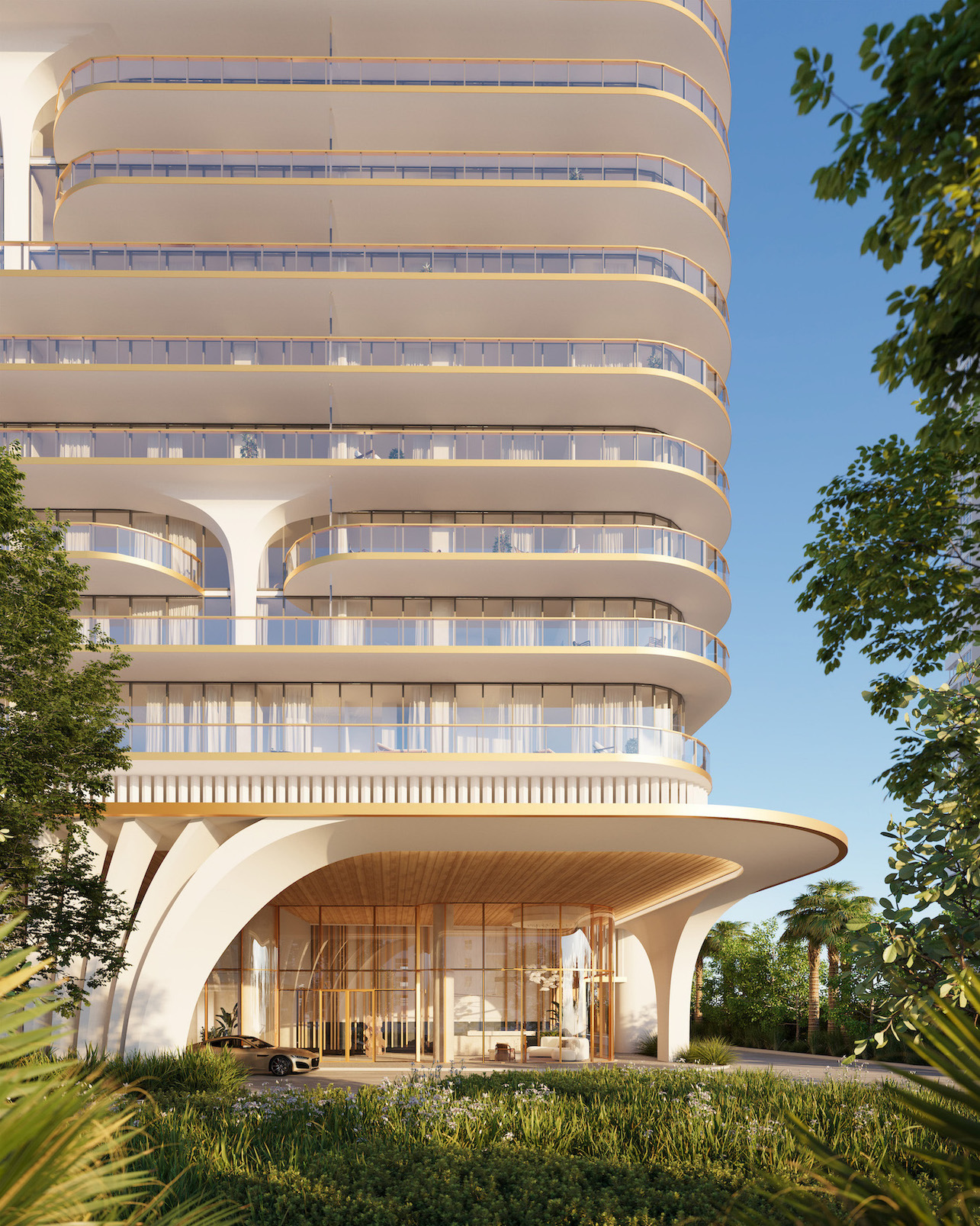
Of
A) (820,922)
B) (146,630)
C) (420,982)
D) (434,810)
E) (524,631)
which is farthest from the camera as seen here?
(820,922)

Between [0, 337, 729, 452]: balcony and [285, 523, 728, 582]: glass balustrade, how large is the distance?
393cm

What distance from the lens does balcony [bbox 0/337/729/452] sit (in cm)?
2922

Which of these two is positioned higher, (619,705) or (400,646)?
(400,646)

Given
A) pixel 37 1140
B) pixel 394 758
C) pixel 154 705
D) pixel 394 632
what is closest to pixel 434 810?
pixel 394 758

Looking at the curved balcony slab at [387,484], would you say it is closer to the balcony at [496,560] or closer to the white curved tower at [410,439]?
the white curved tower at [410,439]

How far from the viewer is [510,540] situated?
94.2 feet

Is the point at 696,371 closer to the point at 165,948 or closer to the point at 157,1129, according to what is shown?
the point at 165,948

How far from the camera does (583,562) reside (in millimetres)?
28234

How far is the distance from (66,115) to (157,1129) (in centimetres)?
3013

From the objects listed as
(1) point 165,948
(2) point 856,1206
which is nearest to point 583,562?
(1) point 165,948

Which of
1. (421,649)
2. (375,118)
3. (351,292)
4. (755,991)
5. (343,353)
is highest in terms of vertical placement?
(375,118)

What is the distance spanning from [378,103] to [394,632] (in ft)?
51.8

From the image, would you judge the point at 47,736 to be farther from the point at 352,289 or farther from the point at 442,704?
the point at 352,289

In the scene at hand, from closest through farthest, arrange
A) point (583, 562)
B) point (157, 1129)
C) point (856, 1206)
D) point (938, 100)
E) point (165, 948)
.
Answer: point (856, 1206) → point (938, 100) → point (157, 1129) → point (165, 948) → point (583, 562)
